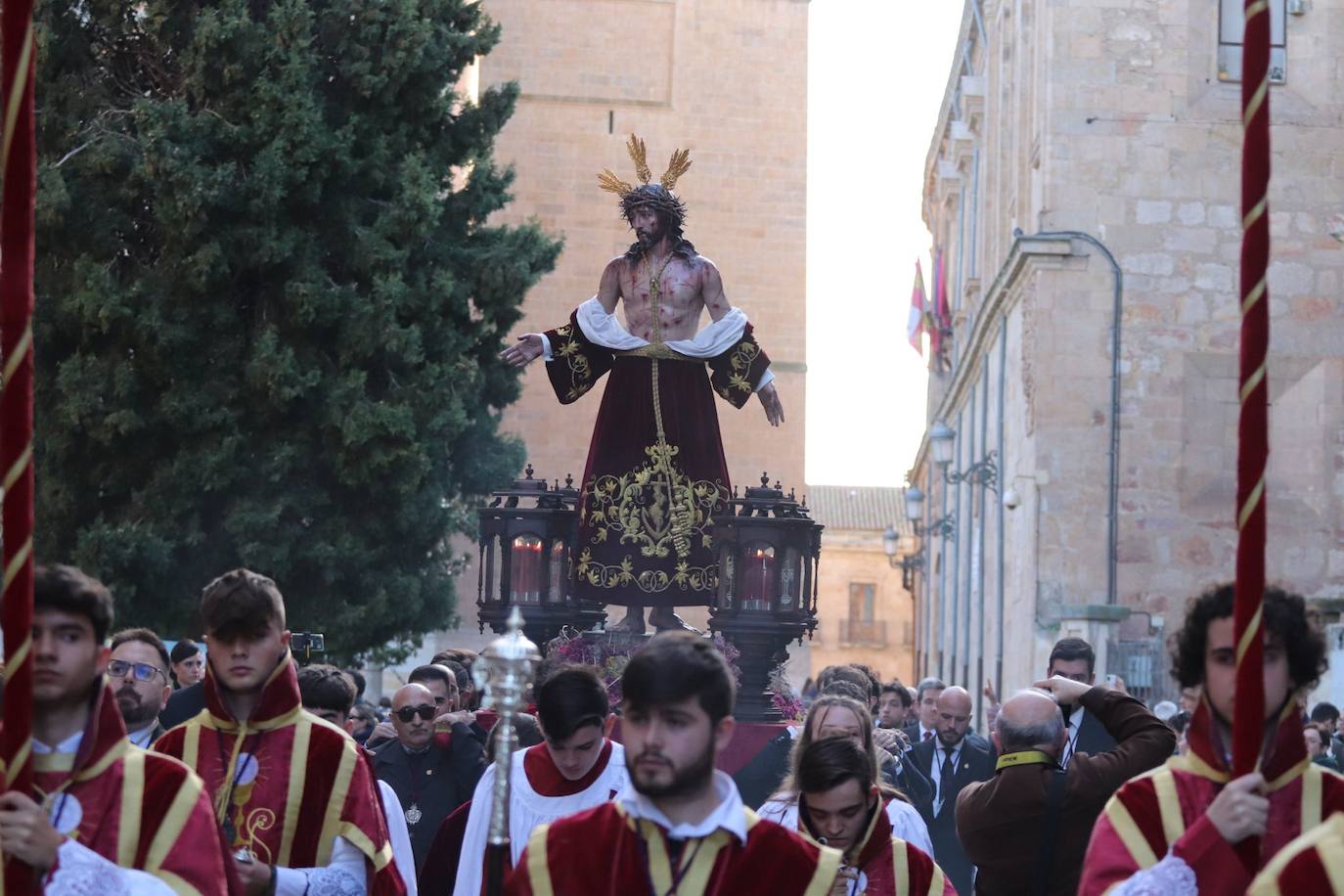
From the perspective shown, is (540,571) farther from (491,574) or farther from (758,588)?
(758,588)

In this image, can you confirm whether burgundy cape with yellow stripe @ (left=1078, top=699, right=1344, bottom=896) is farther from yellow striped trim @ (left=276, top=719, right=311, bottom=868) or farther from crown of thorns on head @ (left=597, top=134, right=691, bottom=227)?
crown of thorns on head @ (left=597, top=134, right=691, bottom=227)

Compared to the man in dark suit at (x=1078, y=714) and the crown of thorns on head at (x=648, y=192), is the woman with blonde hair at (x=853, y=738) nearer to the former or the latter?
the man in dark suit at (x=1078, y=714)

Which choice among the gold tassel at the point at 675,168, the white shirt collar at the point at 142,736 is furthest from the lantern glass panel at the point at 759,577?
the white shirt collar at the point at 142,736

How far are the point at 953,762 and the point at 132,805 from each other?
6965 millimetres

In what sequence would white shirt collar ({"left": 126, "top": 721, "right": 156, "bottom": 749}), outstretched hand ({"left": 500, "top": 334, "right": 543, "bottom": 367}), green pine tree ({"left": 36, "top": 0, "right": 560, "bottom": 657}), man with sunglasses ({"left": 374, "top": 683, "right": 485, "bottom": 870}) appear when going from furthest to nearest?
green pine tree ({"left": 36, "top": 0, "right": 560, "bottom": 657}) < outstretched hand ({"left": 500, "top": 334, "right": 543, "bottom": 367}) < man with sunglasses ({"left": 374, "top": 683, "right": 485, "bottom": 870}) < white shirt collar ({"left": 126, "top": 721, "right": 156, "bottom": 749})

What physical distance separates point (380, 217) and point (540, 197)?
1938 centimetres

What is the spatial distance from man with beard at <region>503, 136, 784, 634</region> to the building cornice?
12259mm

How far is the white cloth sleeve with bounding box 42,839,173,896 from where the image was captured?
157 inches

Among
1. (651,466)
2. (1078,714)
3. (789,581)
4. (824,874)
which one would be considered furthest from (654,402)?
(824,874)

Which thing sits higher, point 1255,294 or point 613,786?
point 1255,294

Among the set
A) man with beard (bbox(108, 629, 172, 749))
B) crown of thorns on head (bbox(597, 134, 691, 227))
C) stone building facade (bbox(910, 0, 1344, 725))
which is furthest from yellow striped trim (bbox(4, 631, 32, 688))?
stone building facade (bbox(910, 0, 1344, 725))

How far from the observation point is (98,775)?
14.0 feet

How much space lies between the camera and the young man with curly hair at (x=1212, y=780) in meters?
4.32

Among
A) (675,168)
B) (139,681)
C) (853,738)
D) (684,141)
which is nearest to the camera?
(853,738)
